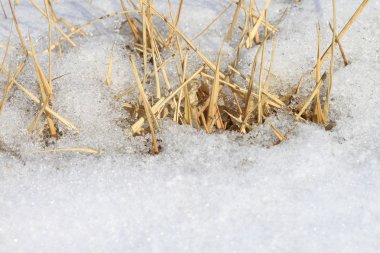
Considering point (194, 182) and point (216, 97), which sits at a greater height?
point (216, 97)

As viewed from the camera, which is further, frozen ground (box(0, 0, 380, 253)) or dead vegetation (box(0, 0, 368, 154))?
dead vegetation (box(0, 0, 368, 154))

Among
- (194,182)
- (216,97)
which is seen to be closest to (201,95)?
(216,97)

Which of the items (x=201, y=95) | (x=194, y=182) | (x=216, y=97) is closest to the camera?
(x=194, y=182)

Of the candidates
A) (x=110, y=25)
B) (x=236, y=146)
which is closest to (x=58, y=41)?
(x=110, y=25)

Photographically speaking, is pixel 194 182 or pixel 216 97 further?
pixel 216 97

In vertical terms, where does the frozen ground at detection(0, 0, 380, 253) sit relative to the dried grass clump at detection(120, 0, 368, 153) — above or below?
below

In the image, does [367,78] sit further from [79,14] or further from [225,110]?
[79,14]

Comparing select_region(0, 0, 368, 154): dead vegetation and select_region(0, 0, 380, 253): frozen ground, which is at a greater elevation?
select_region(0, 0, 368, 154): dead vegetation

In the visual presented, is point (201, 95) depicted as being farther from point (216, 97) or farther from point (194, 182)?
point (194, 182)

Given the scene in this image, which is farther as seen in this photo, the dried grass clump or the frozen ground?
the dried grass clump
